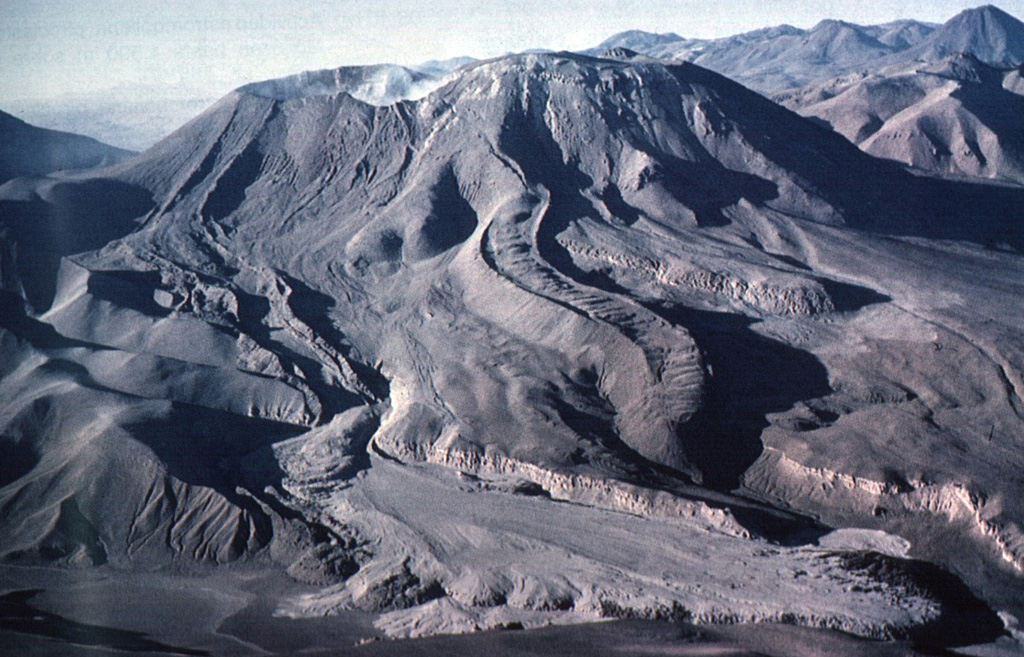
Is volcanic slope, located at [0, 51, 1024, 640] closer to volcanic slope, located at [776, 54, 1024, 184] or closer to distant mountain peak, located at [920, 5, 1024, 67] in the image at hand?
volcanic slope, located at [776, 54, 1024, 184]

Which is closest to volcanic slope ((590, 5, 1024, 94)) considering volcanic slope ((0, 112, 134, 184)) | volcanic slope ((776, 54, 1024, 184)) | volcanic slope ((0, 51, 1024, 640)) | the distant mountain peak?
the distant mountain peak

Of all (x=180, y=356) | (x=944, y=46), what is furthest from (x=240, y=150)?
(x=944, y=46)

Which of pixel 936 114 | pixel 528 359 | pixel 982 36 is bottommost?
pixel 528 359

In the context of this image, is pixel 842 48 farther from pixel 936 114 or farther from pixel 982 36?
pixel 936 114

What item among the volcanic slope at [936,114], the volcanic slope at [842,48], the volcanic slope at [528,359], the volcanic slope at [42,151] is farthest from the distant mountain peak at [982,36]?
the volcanic slope at [42,151]

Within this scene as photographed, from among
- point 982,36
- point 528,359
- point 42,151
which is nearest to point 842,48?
point 982,36

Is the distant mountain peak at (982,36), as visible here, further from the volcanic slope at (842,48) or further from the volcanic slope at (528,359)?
the volcanic slope at (528,359)

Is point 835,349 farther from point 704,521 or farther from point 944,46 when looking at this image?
point 944,46
